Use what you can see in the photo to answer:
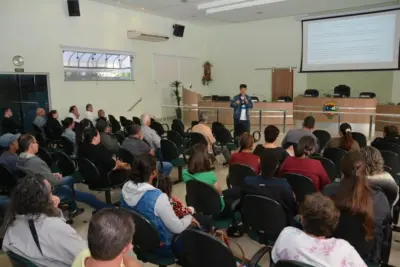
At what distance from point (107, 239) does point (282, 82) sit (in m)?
12.5

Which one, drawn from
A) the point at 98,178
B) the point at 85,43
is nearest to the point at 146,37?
the point at 85,43

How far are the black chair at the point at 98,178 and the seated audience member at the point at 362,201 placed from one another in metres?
2.56

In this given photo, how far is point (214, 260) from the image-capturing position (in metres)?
1.75

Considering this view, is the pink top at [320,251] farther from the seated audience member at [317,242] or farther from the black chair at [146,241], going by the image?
the black chair at [146,241]

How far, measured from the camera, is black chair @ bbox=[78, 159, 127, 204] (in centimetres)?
377

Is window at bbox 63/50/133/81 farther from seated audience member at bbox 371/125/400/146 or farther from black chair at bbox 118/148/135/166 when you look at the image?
seated audience member at bbox 371/125/400/146

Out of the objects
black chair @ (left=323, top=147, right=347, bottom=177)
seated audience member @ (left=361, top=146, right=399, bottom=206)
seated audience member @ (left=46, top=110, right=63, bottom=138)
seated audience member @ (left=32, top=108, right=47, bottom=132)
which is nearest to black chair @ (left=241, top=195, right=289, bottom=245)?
seated audience member @ (left=361, top=146, right=399, bottom=206)

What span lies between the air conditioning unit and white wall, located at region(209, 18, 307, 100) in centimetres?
324

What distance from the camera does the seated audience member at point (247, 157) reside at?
141 inches

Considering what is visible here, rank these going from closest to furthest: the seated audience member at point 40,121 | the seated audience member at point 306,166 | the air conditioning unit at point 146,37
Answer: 1. the seated audience member at point 306,166
2. the seated audience member at point 40,121
3. the air conditioning unit at point 146,37

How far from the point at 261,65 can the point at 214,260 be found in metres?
12.4

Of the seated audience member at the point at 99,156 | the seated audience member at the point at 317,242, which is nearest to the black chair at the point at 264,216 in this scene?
the seated audience member at the point at 317,242

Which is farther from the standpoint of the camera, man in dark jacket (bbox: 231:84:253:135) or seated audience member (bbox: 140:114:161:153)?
man in dark jacket (bbox: 231:84:253:135)

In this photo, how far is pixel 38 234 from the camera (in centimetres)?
172
